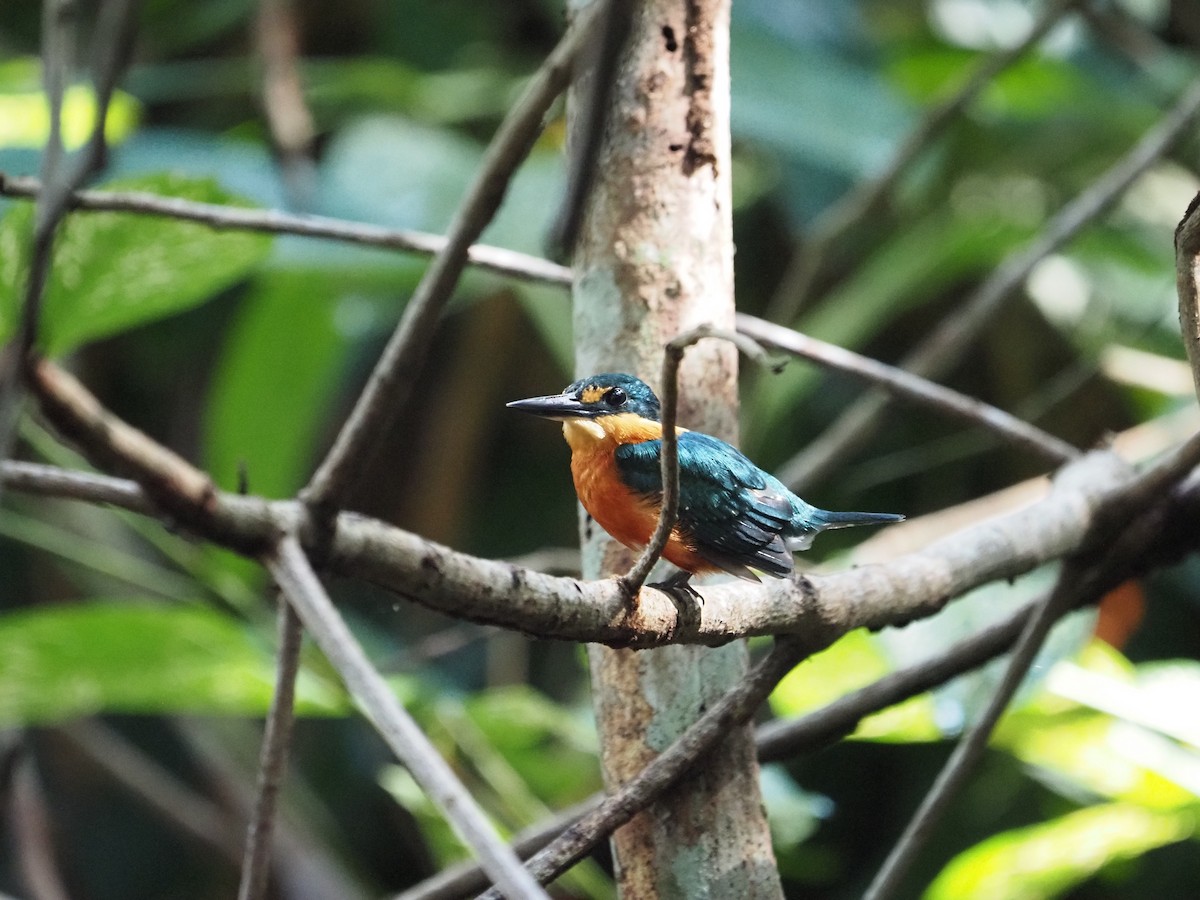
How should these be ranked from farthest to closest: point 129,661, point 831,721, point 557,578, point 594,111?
point 129,661 < point 831,721 < point 557,578 < point 594,111

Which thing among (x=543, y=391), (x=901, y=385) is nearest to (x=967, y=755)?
(x=901, y=385)

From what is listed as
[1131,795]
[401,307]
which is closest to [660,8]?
[1131,795]

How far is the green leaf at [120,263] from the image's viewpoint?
2.52ft

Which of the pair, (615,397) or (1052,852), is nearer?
(615,397)

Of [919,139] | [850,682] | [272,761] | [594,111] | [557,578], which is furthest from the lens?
[919,139]

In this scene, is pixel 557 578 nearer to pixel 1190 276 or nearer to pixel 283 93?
pixel 1190 276

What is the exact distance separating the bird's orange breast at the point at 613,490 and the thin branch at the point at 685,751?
0.08m

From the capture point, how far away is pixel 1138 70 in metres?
3.18

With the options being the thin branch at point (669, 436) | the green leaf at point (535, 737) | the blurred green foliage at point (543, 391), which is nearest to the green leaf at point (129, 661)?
the blurred green foliage at point (543, 391)

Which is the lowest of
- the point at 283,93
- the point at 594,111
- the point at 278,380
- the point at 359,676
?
the point at 359,676

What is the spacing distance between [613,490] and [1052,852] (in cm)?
94

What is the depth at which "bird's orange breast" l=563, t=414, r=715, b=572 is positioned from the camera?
876 mm

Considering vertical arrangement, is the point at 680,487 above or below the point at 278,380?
below

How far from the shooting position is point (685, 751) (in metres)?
0.84
